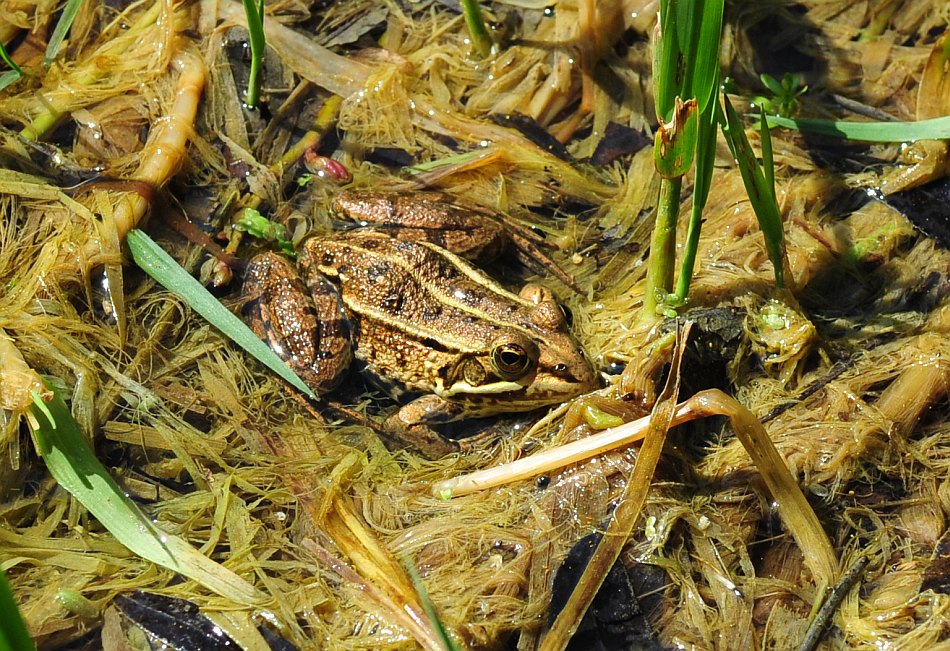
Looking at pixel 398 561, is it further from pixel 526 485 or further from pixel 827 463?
pixel 827 463

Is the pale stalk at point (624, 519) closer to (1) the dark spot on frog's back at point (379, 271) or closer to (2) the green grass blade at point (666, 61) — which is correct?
(2) the green grass blade at point (666, 61)

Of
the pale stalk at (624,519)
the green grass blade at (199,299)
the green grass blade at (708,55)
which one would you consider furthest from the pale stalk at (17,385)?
the green grass blade at (708,55)

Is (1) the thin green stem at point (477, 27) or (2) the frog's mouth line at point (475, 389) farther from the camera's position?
(1) the thin green stem at point (477, 27)

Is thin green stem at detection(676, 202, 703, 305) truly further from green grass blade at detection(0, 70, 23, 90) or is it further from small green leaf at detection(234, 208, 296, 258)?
green grass blade at detection(0, 70, 23, 90)

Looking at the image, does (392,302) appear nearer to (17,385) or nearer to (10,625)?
(17,385)

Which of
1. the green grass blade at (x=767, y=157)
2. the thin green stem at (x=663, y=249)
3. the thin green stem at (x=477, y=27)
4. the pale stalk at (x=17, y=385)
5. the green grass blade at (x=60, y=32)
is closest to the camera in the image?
the pale stalk at (x=17, y=385)

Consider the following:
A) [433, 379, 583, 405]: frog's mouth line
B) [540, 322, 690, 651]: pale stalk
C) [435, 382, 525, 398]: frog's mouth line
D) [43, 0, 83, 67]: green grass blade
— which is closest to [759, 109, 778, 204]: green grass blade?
[540, 322, 690, 651]: pale stalk

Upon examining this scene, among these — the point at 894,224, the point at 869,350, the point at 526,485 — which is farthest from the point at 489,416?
the point at 894,224
